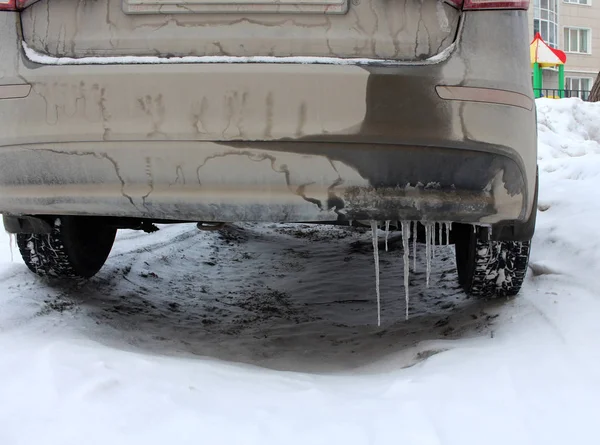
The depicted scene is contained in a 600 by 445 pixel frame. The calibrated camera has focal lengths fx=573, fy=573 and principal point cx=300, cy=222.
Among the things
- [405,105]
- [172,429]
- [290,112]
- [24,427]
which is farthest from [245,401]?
[405,105]

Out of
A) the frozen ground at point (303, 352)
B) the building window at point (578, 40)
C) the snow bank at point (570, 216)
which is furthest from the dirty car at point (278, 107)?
the building window at point (578, 40)

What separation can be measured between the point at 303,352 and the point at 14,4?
5.22ft

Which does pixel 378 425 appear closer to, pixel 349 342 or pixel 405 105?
pixel 405 105

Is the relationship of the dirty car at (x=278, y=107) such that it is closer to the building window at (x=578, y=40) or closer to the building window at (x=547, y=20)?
the building window at (x=547, y=20)

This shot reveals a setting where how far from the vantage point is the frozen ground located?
130 centimetres

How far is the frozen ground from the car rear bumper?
1.54 feet

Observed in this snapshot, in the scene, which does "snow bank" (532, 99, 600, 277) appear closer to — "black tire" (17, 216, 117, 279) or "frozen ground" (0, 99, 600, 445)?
"frozen ground" (0, 99, 600, 445)

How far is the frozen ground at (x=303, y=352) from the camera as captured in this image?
130 centimetres

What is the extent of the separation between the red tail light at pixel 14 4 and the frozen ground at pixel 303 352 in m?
1.03

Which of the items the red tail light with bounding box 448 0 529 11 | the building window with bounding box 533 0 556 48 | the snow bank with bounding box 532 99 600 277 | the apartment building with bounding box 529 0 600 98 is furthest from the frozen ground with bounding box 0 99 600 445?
the apartment building with bounding box 529 0 600 98

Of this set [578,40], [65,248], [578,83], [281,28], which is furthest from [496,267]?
[578,40]

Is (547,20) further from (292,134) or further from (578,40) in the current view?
(292,134)

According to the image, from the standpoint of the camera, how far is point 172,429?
1269 mm

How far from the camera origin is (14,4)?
1759mm
